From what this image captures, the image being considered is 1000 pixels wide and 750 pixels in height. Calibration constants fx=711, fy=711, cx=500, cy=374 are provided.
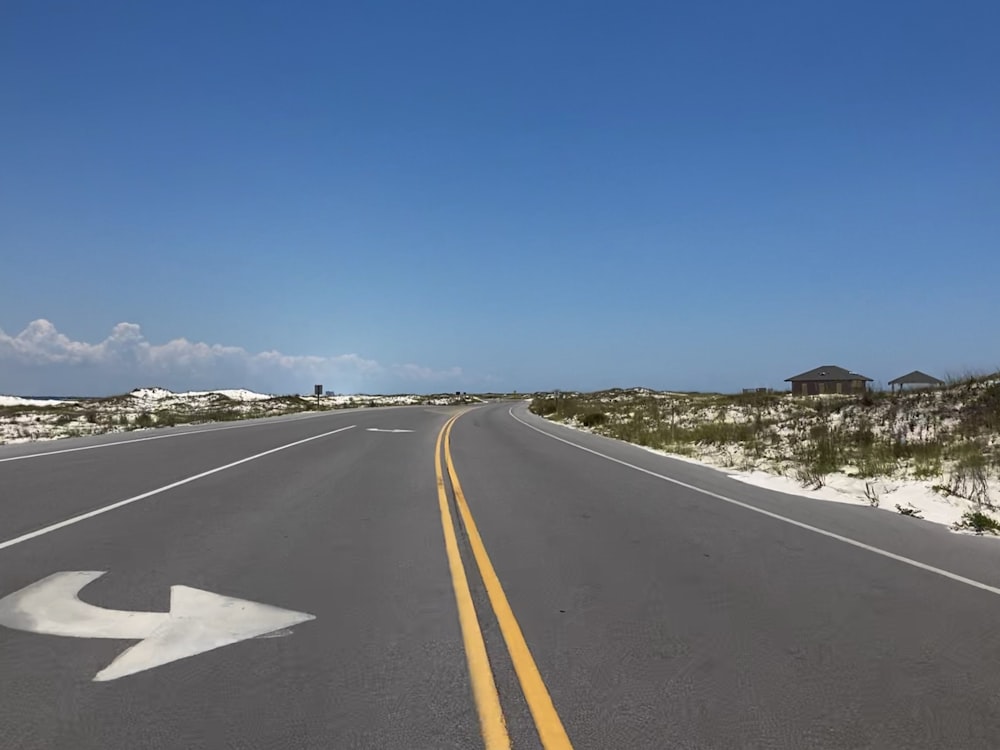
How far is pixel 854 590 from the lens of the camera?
255 inches

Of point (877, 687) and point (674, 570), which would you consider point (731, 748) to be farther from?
point (674, 570)

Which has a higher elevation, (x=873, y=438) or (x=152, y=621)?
(x=873, y=438)

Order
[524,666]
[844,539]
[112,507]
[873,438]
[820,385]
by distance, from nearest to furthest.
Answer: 1. [524,666]
2. [844,539]
3. [112,507]
4. [873,438]
5. [820,385]

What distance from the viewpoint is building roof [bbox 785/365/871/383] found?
6988cm

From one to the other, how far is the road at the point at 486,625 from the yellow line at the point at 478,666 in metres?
0.02

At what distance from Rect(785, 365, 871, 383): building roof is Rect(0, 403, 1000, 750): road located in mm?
65234

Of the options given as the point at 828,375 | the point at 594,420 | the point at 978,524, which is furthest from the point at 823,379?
the point at 978,524

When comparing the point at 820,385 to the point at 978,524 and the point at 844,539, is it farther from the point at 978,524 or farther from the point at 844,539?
the point at 844,539

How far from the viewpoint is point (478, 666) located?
4551mm

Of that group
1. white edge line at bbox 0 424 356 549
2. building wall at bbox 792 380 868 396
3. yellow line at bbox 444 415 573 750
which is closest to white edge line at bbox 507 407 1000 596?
yellow line at bbox 444 415 573 750

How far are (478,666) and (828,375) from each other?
7460 centimetres

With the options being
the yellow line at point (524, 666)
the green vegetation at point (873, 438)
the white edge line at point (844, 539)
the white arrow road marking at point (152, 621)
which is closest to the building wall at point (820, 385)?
the green vegetation at point (873, 438)

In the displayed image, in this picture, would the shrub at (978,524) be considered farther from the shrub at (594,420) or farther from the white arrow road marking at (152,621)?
the shrub at (594,420)

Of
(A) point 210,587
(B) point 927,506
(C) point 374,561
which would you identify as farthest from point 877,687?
(B) point 927,506
